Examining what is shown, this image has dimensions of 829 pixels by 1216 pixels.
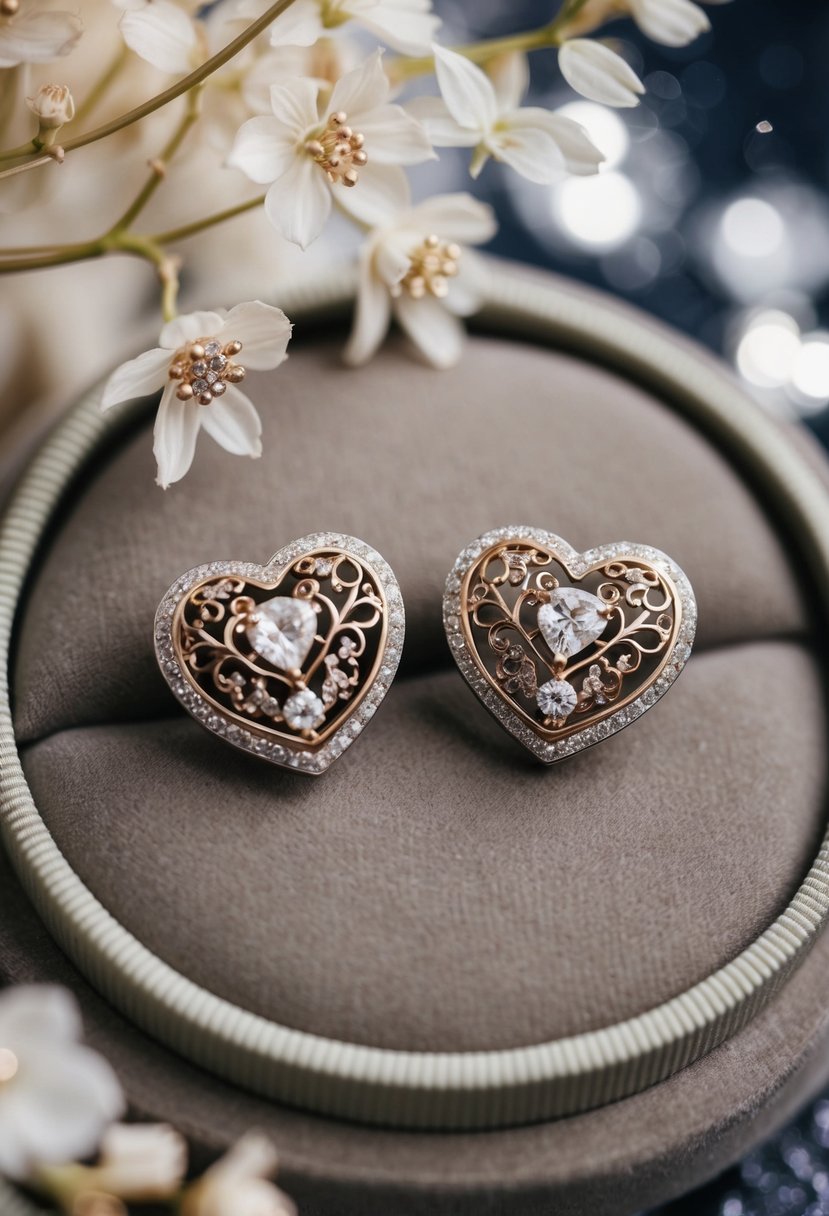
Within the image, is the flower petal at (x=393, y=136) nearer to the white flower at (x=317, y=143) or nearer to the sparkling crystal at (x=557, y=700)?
the white flower at (x=317, y=143)

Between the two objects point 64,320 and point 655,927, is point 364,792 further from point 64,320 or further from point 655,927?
point 64,320

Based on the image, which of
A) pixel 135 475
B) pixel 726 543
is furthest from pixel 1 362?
pixel 726 543

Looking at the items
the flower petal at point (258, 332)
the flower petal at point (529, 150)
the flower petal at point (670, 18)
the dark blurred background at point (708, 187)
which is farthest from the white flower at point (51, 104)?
the dark blurred background at point (708, 187)

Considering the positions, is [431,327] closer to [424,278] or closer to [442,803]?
[424,278]

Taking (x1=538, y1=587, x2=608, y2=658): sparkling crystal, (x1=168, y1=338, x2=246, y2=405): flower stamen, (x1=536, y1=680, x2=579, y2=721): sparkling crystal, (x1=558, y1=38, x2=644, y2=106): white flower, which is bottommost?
(x1=536, y1=680, x2=579, y2=721): sparkling crystal

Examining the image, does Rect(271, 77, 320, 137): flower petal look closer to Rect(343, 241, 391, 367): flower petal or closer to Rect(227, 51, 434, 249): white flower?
Rect(227, 51, 434, 249): white flower

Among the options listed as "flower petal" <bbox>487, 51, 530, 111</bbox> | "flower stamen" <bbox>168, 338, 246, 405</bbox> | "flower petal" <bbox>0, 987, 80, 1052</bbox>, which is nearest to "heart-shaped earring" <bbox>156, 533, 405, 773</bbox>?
"flower stamen" <bbox>168, 338, 246, 405</bbox>

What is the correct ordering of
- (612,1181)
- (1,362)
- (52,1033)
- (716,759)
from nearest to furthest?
(52,1033)
(612,1181)
(716,759)
(1,362)

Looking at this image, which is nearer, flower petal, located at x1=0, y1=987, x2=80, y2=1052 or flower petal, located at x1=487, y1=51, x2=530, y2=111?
flower petal, located at x1=0, y1=987, x2=80, y2=1052
